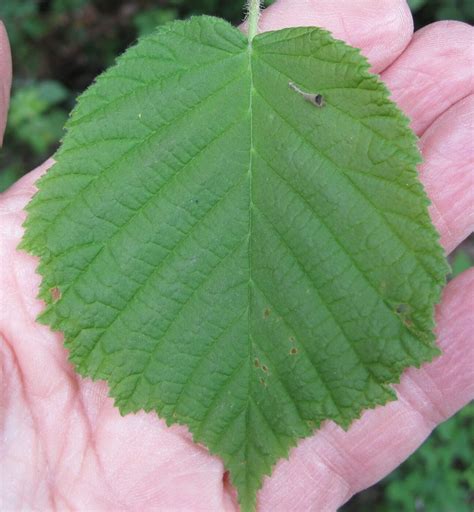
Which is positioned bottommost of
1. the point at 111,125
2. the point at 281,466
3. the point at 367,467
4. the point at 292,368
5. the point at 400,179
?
the point at 367,467

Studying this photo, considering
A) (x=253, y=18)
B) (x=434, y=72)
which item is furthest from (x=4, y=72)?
(x=434, y=72)

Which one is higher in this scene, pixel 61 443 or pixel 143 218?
pixel 143 218

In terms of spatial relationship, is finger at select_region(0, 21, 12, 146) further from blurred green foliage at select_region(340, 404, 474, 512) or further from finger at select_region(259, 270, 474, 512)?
blurred green foliage at select_region(340, 404, 474, 512)

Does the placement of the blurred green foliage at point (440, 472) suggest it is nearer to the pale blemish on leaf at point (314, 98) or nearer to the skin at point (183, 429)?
the skin at point (183, 429)

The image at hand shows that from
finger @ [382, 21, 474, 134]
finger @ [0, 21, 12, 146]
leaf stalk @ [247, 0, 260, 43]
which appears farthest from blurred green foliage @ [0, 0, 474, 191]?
leaf stalk @ [247, 0, 260, 43]

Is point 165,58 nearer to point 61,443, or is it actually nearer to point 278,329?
point 278,329

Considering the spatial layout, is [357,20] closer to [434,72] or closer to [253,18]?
[434,72]

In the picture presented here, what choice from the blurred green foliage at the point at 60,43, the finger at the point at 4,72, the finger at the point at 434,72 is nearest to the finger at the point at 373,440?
the finger at the point at 434,72

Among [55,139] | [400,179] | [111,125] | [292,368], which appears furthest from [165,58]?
[55,139]
